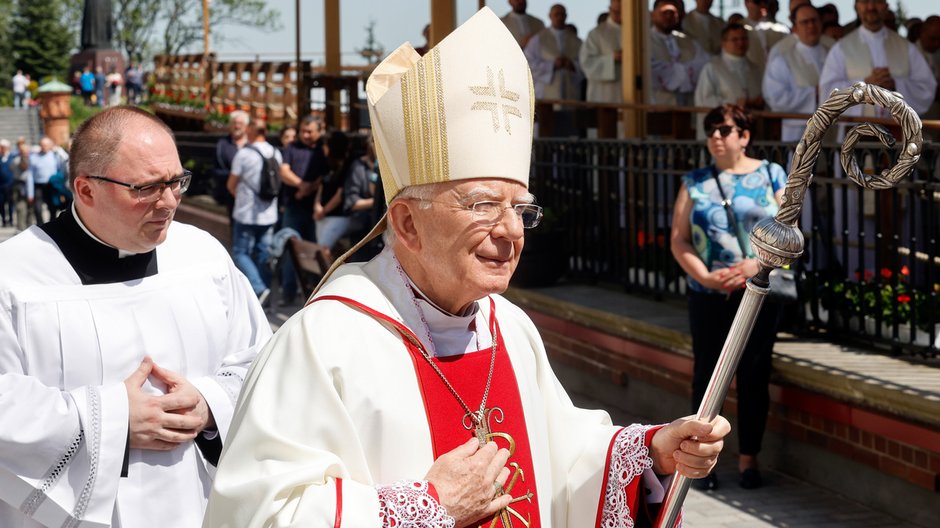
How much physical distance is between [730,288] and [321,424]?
4192 mm

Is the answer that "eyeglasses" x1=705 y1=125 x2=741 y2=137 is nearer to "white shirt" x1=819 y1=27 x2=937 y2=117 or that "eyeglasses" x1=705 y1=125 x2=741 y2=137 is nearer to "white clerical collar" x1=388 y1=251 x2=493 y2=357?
"white shirt" x1=819 y1=27 x2=937 y2=117

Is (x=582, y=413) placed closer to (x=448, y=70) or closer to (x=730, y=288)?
(x=448, y=70)

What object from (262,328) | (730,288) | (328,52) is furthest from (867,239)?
(328,52)

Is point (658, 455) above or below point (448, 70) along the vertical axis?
below

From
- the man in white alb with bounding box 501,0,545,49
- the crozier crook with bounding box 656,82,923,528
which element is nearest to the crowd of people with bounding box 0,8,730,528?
the crozier crook with bounding box 656,82,923,528

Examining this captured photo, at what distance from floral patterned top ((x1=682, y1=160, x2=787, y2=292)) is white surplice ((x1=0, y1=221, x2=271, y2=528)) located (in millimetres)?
3248

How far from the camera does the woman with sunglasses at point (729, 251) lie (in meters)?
6.63

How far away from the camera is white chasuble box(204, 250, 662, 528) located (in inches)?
105

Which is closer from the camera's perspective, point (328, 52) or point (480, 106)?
point (480, 106)

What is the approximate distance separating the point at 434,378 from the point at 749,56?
9052 millimetres

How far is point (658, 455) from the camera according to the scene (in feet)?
10.1

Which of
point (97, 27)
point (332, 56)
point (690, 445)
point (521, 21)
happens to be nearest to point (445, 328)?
point (690, 445)

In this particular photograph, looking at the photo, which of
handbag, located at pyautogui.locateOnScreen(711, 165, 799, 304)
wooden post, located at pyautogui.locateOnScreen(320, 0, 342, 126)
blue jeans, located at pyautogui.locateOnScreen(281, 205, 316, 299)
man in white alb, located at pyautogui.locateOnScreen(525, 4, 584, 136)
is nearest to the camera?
handbag, located at pyautogui.locateOnScreen(711, 165, 799, 304)

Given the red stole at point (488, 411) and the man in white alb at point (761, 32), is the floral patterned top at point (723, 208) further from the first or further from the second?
the man in white alb at point (761, 32)
